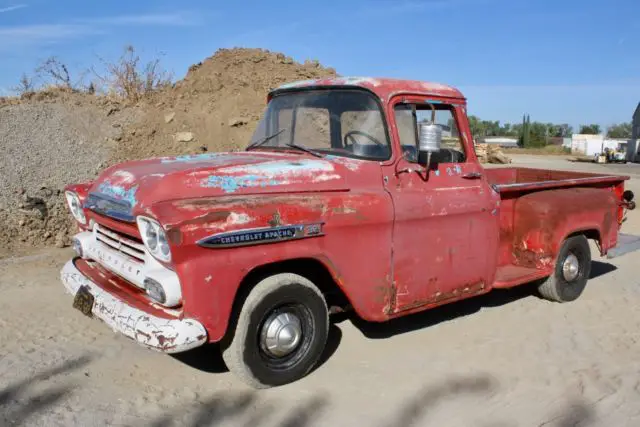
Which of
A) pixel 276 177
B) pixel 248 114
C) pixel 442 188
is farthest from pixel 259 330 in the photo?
pixel 248 114

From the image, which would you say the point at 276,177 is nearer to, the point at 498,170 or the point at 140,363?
the point at 140,363

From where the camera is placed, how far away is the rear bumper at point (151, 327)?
3.08 meters

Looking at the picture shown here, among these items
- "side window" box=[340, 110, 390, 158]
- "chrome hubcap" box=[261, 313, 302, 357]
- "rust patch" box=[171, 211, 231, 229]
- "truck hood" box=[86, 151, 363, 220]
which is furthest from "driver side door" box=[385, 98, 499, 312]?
"rust patch" box=[171, 211, 231, 229]

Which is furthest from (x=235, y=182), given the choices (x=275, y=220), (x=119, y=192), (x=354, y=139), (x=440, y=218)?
(x=440, y=218)

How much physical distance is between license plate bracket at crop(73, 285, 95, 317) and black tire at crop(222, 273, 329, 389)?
0.92m

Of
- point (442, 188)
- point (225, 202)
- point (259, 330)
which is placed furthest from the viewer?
point (442, 188)

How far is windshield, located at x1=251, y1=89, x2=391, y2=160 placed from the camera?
412cm

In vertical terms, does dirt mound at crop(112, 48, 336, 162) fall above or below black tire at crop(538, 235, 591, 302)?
above

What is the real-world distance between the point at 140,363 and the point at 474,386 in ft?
7.65

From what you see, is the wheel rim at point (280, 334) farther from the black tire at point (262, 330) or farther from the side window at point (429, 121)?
the side window at point (429, 121)

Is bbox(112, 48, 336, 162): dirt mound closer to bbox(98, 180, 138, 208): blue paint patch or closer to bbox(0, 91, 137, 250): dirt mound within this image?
bbox(0, 91, 137, 250): dirt mound

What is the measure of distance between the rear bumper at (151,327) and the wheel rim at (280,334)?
0.52 m

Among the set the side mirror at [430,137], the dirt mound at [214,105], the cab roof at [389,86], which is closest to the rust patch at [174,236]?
the side mirror at [430,137]

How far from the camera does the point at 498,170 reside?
22.4 feet
